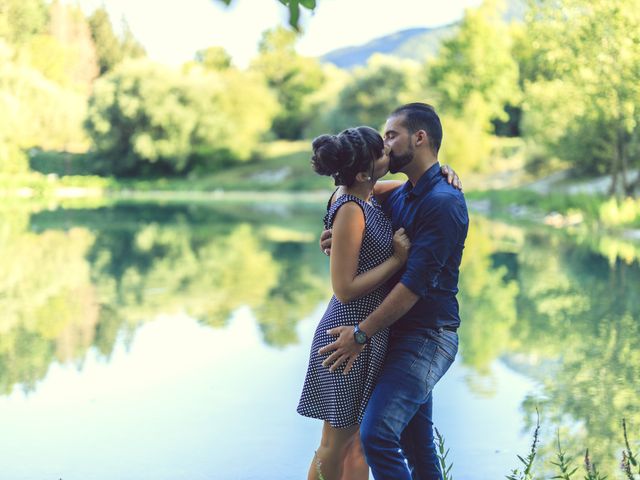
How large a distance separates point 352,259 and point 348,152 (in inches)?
14.4

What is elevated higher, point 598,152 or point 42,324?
point 598,152

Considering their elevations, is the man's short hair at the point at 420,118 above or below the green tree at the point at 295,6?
below

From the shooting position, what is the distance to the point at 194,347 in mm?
7461

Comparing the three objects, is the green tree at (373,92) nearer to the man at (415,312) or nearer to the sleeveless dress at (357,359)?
the man at (415,312)

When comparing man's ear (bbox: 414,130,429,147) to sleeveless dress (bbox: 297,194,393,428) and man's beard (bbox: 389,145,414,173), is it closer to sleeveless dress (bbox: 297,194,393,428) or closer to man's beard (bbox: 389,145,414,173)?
man's beard (bbox: 389,145,414,173)

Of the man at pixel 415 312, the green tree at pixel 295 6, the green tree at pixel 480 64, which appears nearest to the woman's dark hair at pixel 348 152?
the man at pixel 415 312

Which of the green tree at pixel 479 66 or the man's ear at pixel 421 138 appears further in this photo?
the green tree at pixel 479 66

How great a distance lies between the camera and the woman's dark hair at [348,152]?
309cm

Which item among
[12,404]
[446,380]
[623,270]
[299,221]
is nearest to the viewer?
[12,404]

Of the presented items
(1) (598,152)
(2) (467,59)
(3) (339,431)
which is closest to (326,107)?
(2) (467,59)

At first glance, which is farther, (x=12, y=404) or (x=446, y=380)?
(x=446, y=380)

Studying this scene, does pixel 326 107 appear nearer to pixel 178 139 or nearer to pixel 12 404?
pixel 178 139

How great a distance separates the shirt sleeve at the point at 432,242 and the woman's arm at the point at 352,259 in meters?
0.06

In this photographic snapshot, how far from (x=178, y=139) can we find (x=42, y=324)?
48.2 metres
